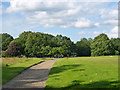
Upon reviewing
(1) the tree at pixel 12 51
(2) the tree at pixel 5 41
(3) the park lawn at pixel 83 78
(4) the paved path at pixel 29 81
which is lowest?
(4) the paved path at pixel 29 81

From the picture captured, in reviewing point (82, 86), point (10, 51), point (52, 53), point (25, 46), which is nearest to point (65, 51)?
point (52, 53)

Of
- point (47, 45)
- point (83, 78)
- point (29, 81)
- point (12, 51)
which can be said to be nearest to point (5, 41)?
point (47, 45)

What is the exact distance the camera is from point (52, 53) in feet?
269

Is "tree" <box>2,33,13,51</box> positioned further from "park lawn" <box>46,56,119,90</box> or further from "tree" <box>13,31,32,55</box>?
"park lawn" <box>46,56,119,90</box>

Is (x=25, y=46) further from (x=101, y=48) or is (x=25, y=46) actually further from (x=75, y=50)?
(x=101, y=48)

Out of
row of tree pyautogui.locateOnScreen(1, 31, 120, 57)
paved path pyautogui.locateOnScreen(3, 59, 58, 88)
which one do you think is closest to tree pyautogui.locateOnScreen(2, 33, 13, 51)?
row of tree pyautogui.locateOnScreen(1, 31, 120, 57)

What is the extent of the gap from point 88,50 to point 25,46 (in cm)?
4093

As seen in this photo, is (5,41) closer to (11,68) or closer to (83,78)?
(11,68)

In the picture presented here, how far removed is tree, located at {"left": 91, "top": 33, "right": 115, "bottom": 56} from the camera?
88.2 m

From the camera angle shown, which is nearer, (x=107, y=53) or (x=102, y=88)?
(x=102, y=88)

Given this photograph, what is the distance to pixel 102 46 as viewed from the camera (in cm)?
8900

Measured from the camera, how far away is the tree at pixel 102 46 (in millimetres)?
88250

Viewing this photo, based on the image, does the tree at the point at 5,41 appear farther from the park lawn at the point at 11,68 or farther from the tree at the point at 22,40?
the park lawn at the point at 11,68

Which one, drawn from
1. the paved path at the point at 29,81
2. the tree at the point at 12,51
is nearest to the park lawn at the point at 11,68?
the paved path at the point at 29,81
